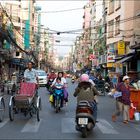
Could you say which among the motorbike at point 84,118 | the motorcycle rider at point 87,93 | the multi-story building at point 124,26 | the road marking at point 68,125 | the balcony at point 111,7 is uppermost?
the balcony at point 111,7

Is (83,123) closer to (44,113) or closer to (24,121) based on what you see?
(24,121)

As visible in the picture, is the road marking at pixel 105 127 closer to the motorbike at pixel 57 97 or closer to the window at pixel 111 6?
the motorbike at pixel 57 97

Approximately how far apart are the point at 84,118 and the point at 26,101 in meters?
3.85

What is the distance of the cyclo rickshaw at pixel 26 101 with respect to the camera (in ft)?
49.1

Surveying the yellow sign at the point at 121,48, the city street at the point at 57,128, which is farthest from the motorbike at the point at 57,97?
the yellow sign at the point at 121,48

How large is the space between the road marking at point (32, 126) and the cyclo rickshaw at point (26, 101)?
31 cm

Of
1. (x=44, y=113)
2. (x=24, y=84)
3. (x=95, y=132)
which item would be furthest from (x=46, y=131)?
(x=44, y=113)

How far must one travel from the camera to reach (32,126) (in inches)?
551

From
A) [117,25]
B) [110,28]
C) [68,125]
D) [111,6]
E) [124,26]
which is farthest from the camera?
[110,28]

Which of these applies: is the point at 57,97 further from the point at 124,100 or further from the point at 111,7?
the point at 111,7

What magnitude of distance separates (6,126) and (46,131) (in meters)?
1.68

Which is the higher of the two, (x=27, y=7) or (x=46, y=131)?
(x=27, y=7)

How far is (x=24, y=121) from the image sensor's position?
1530 cm

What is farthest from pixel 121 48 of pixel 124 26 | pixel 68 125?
pixel 68 125
